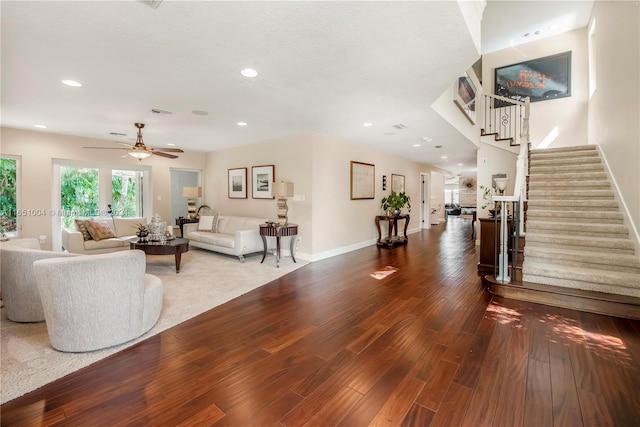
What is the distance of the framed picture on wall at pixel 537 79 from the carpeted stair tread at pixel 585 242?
16.6 feet

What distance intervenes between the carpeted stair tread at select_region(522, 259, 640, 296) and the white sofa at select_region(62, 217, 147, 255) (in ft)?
22.5

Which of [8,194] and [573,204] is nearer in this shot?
[573,204]

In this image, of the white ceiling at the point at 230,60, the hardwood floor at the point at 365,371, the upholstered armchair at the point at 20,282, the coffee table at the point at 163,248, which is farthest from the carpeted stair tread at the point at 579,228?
the upholstered armchair at the point at 20,282

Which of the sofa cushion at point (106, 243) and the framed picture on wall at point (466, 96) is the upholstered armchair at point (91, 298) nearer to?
the sofa cushion at point (106, 243)

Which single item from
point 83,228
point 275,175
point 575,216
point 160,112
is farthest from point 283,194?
point 575,216

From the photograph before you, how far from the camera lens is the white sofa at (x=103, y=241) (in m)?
5.22

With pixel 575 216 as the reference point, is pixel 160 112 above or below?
above

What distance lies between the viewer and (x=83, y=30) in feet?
7.13

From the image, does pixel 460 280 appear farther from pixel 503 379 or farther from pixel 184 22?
pixel 184 22

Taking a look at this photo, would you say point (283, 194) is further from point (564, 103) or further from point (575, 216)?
point (564, 103)

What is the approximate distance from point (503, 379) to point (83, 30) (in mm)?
3983

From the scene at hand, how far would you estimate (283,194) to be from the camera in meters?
5.20

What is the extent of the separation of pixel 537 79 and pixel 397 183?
169 inches

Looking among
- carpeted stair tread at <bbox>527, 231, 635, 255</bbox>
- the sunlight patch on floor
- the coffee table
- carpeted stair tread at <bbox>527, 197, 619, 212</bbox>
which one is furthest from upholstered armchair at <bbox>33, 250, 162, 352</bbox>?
carpeted stair tread at <bbox>527, 197, 619, 212</bbox>
